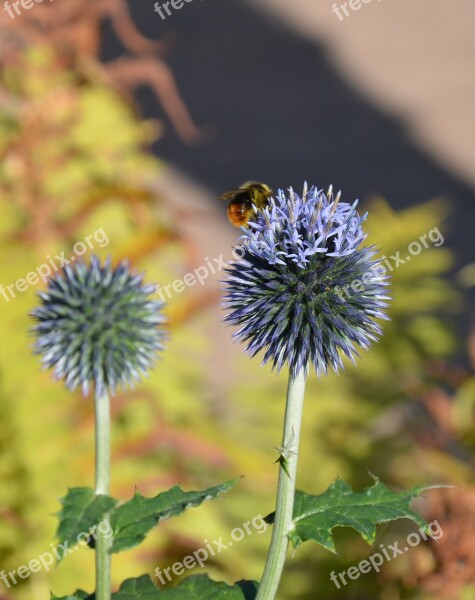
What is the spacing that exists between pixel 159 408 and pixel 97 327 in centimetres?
123

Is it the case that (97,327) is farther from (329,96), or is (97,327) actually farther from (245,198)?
(329,96)

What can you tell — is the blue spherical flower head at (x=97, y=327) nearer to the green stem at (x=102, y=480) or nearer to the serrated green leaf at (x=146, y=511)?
the green stem at (x=102, y=480)

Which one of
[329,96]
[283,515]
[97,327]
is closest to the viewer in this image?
[283,515]

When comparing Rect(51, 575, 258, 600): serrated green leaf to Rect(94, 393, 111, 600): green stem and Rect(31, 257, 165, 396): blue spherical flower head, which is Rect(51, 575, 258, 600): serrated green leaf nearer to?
Rect(94, 393, 111, 600): green stem

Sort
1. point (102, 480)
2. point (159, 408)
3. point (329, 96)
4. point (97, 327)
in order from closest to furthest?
1. point (102, 480)
2. point (97, 327)
3. point (159, 408)
4. point (329, 96)

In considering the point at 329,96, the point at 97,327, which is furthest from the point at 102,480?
the point at 329,96

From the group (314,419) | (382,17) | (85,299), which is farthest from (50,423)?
(382,17)

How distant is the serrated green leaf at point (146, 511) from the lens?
118 centimetres

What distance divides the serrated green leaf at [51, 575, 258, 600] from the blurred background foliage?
136cm

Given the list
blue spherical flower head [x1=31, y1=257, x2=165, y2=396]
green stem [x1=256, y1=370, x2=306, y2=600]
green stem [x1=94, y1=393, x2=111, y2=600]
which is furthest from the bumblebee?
green stem [x1=256, y1=370, x2=306, y2=600]

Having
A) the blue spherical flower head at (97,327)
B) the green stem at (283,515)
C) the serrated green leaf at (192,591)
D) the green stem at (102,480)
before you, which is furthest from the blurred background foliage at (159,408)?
the green stem at (283,515)

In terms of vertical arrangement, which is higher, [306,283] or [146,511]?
[306,283]

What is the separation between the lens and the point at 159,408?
2936mm

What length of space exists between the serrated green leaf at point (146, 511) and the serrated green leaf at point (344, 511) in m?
0.12
